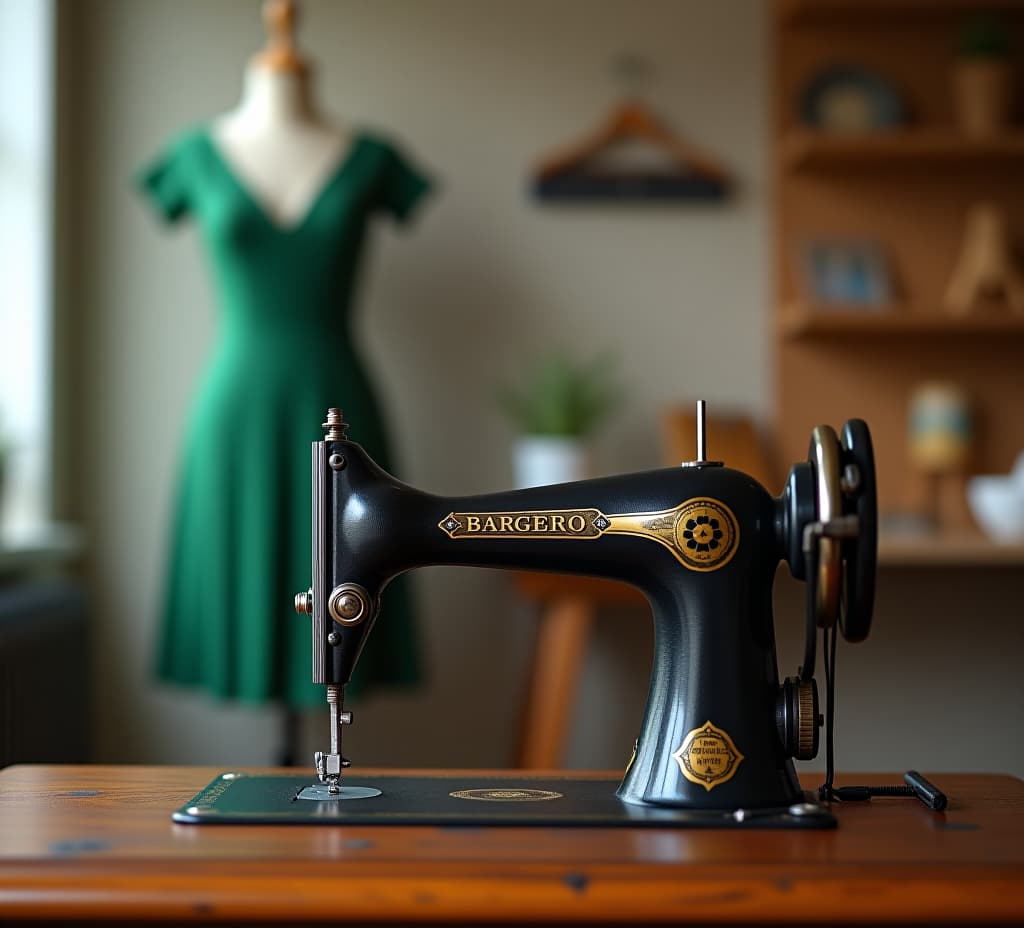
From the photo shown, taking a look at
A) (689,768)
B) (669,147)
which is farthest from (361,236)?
(689,768)

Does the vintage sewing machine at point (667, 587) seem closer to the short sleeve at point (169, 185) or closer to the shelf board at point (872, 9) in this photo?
the short sleeve at point (169, 185)

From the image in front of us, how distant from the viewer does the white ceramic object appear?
2646 millimetres

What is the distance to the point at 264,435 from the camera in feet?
7.91

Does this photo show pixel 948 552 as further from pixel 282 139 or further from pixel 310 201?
pixel 282 139

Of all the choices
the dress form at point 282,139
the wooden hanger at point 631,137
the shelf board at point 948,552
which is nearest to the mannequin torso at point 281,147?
the dress form at point 282,139

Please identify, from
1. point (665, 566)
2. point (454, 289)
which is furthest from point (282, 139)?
point (665, 566)

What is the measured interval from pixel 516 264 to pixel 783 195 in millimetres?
609

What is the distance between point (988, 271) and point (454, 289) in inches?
45.1

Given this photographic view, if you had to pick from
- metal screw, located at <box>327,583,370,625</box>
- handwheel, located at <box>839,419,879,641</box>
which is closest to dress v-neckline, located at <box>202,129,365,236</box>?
metal screw, located at <box>327,583,370,625</box>

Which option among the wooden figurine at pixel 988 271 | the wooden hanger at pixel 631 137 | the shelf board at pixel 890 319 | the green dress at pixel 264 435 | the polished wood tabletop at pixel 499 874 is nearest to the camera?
the polished wood tabletop at pixel 499 874

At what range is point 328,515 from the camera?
1.09 metres

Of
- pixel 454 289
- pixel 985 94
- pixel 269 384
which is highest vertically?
pixel 985 94

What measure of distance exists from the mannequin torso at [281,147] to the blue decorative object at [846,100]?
1065 mm

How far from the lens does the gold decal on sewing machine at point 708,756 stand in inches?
40.3
